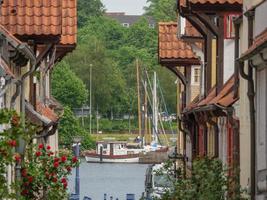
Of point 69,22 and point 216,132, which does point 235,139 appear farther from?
point 69,22

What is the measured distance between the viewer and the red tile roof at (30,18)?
3109 cm

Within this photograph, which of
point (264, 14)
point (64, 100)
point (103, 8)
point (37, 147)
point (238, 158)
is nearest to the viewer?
point (264, 14)

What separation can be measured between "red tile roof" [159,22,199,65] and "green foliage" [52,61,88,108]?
276 feet

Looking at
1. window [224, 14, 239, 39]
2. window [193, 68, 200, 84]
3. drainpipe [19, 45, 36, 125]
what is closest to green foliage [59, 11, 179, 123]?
window [193, 68, 200, 84]

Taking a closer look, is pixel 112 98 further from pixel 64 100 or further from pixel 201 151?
pixel 201 151

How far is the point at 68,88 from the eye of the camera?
136m

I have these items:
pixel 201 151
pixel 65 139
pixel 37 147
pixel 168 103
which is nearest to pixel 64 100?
pixel 168 103

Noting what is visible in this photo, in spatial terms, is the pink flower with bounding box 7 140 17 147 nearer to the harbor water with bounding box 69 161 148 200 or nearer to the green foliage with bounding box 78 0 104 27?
the harbor water with bounding box 69 161 148 200

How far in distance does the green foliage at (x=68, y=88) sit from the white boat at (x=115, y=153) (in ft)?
17.2

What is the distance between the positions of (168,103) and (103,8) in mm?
47920

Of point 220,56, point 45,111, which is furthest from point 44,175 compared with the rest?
point 45,111

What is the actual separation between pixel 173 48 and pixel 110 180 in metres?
59.7

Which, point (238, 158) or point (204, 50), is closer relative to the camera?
point (238, 158)

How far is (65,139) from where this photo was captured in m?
97.1
